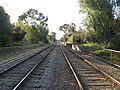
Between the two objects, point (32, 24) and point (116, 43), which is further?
point (32, 24)

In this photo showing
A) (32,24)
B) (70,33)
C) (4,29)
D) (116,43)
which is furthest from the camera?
(70,33)

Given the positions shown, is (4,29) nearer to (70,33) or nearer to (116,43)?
(116,43)

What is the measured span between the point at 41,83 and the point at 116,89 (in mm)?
3280

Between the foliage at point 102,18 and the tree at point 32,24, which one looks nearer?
the foliage at point 102,18

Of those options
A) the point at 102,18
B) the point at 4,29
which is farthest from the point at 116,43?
the point at 4,29

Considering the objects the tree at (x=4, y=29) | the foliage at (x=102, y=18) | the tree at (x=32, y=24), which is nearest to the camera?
the tree at (x=4, y=29)

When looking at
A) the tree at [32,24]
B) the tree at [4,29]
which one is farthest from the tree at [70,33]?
the tree at [4,29]

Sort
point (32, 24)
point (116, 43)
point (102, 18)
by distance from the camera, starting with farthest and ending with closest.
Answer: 1. point (32, 24)
2. point (102, 18)
3. point (116, 43)

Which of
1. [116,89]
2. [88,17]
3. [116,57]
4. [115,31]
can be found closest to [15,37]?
[88,17]

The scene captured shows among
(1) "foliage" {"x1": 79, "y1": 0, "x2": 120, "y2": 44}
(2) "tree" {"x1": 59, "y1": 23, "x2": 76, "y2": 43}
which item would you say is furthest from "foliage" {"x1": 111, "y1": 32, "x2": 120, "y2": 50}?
(2) "tree" {"x1": 59, "y1": 23, "x2": 76, "y2": 43}

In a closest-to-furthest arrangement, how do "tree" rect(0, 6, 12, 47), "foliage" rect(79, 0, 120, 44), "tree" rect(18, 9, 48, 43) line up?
"tree" rect(0, 6, 12, 47) < "foliage" rect(79, 0, 120, 44) < "tree" rect(18, 9, 48, 43)

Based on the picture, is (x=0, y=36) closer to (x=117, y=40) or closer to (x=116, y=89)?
(x=117, y=40)

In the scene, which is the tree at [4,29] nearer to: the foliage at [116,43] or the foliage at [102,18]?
the foliage at [102,18]

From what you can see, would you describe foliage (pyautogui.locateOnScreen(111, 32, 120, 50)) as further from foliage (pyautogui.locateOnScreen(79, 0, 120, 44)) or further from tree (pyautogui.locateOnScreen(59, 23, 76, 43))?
tree (pyautogui.locateOnScreen(59, 23, 76, 43))
